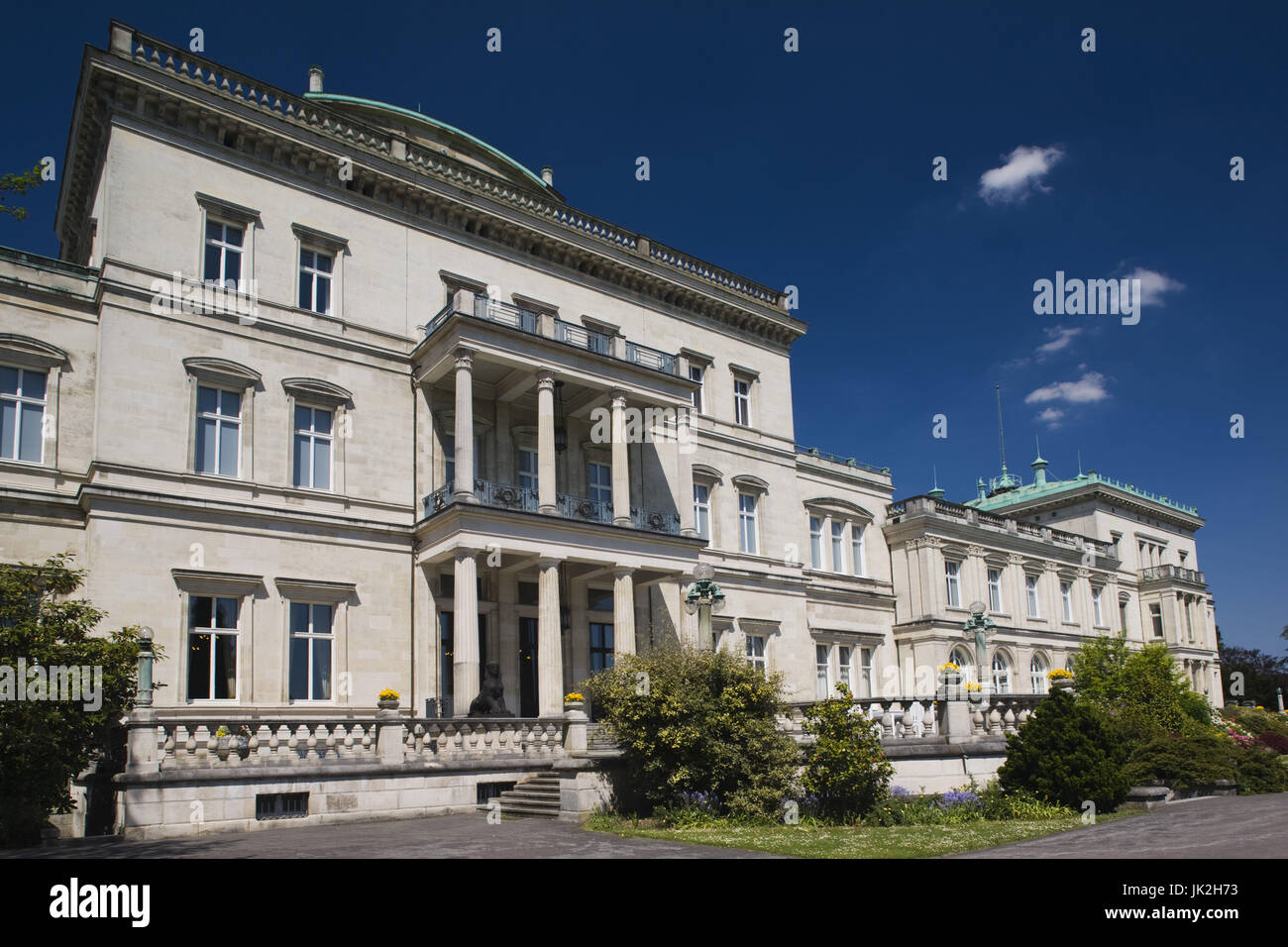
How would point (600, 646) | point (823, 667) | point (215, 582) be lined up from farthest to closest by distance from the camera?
point (823, 667) < point (600, 646) < point (215, 582)

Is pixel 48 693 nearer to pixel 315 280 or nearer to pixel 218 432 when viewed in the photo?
pixel 218 432

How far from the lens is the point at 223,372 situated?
24172 mm

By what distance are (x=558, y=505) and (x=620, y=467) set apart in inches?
98.4

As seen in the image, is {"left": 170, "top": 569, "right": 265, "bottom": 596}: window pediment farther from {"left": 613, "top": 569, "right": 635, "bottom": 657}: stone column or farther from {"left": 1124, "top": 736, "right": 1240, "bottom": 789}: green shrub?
{"left": 1124, "top": 736, "right": 1240, "bottom": 789}: green shrub

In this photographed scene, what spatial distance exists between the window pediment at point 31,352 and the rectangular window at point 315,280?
581cm

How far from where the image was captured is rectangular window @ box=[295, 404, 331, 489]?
25328mm

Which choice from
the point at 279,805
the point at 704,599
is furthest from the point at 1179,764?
the point at 279,805

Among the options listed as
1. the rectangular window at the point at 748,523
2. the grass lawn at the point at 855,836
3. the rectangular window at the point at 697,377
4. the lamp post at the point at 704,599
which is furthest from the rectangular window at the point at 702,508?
the grass lawn at the point at 855,836

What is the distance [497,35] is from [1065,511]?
48393mm

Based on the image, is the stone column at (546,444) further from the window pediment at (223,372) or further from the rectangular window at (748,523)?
the rectangular window at (748,523)

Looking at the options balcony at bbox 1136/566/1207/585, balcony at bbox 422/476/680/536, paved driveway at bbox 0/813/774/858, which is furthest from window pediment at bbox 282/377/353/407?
balcony at bbox 1136/566/1207/585

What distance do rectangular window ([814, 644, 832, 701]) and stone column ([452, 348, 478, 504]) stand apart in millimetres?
18473

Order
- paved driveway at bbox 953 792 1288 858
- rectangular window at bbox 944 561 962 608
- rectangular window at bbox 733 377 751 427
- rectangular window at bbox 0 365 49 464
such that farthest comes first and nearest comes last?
rectangular window at bbox 944 561 962 608 → rectangular window at bbox 733 377 751 427 → rectangular window at bbox 0 365 49 464 → paved driveway at bbox 953 792 1288 858
